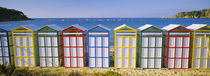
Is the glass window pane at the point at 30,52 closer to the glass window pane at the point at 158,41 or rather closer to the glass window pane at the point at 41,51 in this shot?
the glass window pane at the point at 41,51

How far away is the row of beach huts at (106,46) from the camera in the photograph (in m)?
9.60

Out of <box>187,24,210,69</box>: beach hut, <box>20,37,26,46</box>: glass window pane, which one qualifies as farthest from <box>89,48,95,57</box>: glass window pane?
<box>187,24,210,69</box>: beach hut

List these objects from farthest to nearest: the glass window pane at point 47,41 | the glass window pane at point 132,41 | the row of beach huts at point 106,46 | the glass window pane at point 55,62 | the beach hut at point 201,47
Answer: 1. the glass window pane at point 55,62
2. the glass window pane at point 47,41
3. the glass window pane at point 132,41
4. the row of beach huts at point 106,46
5. the beach hut at point 201,47

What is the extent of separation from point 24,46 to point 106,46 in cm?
532

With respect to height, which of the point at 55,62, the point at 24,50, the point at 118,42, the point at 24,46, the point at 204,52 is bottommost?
the point at 55,62

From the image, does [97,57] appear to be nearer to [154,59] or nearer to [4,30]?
[154,59]

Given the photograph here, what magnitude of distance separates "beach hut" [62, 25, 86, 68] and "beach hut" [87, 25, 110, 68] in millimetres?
526

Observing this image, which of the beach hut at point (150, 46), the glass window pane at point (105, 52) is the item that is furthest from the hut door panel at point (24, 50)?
the beach hut at point (150, 46)

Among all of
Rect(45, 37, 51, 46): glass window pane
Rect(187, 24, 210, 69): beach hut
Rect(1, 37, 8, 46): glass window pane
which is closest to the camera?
Rect(187, 24, 210, 69): beach hut

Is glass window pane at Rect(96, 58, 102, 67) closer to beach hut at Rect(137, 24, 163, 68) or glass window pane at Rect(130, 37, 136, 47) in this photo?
glass window pane at Rect(130, 37, 136, 47)

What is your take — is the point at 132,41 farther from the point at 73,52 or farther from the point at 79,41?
the point at 73,52

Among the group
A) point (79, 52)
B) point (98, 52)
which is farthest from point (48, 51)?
point (98, 52)

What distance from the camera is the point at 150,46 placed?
9.72m

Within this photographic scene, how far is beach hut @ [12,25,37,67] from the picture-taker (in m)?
9.94
